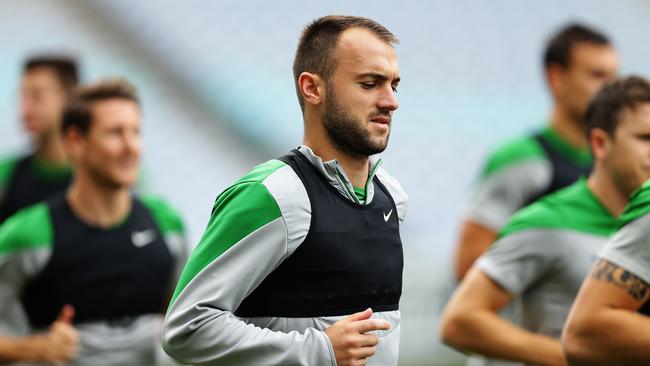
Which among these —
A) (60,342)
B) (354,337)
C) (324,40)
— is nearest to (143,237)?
(60,342)

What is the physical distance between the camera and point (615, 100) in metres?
4.32

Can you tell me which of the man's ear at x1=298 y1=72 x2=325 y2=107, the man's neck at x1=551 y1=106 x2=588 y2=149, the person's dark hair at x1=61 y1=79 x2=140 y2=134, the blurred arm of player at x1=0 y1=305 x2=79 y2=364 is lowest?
the blurred arm of player at x1=0 y1=305 x2=79 y2=364

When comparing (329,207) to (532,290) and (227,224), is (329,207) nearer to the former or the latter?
(227,224)

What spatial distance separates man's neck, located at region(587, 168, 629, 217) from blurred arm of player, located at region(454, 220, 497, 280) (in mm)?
1283

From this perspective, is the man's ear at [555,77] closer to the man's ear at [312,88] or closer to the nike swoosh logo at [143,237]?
the nike swoosh logo at [143,237]

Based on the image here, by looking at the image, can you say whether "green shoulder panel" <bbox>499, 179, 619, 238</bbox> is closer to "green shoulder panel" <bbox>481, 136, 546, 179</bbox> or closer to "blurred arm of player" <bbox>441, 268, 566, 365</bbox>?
"blurred arm of player" <bbox>441, 268, 566, 365</bbox>

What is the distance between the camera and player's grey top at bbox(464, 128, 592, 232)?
5594 millimetres

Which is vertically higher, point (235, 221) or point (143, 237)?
point (235, 221)

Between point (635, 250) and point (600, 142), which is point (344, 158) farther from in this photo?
point (600, 142)

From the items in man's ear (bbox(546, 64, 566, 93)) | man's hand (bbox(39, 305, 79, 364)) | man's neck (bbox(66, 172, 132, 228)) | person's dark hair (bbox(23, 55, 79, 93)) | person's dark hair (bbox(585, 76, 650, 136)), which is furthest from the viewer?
person's dark hair (bbox(23, 55, 79, 93))

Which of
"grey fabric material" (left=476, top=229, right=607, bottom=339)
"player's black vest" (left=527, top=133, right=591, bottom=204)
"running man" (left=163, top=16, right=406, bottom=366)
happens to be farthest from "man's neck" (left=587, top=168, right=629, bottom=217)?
"running man" (left=163, top=16, right=406, bottom=366)

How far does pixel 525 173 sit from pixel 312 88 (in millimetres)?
2757

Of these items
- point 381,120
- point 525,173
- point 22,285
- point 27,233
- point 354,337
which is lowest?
point 22,285

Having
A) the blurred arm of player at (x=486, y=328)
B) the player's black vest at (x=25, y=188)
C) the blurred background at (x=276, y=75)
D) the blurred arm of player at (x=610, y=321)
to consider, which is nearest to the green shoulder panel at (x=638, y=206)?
the blurred arm of player at (x=610, y=321)
